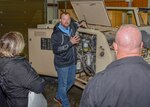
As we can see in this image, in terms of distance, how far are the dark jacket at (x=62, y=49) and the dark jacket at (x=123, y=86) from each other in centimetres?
187

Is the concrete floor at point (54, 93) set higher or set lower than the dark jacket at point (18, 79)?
lower

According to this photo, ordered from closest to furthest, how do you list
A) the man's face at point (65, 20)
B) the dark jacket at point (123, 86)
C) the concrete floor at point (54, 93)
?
the dark jacket at point (123, 86) < the man's face at point (65, 20) < the concrete floor at point (54, 93)

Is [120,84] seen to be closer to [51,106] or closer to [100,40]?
[100,40]

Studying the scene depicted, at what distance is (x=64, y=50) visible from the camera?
11.3ft

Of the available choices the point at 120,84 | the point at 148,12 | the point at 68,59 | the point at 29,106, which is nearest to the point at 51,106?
the point at 68,59

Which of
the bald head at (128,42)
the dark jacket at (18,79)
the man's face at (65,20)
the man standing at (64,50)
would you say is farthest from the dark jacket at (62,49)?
the bald head at (128,42)

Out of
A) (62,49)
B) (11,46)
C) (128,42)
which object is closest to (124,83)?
(128,42)

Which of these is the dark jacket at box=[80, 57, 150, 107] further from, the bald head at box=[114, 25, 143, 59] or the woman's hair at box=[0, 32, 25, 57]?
the woman's hair at box=[0, 32, 25, 57]

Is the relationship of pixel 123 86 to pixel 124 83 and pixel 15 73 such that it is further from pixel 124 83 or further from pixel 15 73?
pixel 15 73

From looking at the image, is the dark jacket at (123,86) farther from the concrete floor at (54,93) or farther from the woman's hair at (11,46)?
the concrete floor at (54,93)

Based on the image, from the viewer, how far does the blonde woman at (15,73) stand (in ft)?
7.39

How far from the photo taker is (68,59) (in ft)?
11.7

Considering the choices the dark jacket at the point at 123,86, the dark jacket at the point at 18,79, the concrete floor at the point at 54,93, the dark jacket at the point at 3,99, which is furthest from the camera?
the concrete floor at the point at 54,93

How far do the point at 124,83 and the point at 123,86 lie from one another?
2 centimetres
